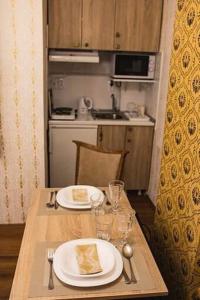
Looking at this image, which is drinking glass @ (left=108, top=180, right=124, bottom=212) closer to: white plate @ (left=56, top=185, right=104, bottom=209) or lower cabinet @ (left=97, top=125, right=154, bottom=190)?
white plate @ (left=56, top=185, right=104, bottom=209)

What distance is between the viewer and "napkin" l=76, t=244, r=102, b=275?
116 centimetres

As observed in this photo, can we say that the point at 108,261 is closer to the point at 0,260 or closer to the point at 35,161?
the point at 0,260

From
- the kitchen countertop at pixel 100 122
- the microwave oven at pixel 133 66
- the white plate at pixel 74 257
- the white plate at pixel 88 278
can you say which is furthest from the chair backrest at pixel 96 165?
the microwave oven at pixel 133 66

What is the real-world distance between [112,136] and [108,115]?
34 cm

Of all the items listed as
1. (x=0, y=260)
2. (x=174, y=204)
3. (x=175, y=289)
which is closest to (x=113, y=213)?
(x=174, y=204)

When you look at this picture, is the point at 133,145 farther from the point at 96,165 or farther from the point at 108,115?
the point at 96,165

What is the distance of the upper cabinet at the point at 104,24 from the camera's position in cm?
311

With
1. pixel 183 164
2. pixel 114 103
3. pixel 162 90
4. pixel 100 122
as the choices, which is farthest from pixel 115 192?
pixel 114 103

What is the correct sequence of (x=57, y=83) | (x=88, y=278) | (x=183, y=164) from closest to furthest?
1. (x=88, y=278)
2. (x=183, y=164)
3. (x=57, y=83)

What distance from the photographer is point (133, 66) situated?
3.33m

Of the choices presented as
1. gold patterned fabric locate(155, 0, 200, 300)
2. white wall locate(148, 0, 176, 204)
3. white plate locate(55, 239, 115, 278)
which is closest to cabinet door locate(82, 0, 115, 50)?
white wall locate(148, 0, 176, 204)

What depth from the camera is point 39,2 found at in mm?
2373

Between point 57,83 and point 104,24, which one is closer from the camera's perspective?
point 104,24

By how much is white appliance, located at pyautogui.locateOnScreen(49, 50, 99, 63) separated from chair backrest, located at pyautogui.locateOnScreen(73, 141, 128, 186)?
3.97ft
